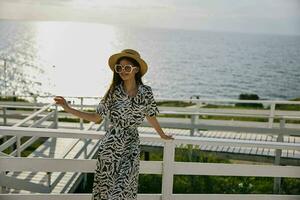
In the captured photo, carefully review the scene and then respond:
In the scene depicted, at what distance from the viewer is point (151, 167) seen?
3.11 meters

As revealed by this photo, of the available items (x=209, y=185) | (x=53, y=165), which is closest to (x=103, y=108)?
(x=53, y=165)

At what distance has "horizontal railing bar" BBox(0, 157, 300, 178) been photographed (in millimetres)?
3000

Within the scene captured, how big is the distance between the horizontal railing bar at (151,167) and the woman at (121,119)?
25cm

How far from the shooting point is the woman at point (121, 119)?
2791 millimetres

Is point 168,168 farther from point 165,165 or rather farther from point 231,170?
point 231,170

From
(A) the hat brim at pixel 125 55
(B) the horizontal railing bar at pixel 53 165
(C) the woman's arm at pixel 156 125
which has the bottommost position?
(B) the horizontal railing bar at pixel 53 165

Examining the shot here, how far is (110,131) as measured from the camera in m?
2.83

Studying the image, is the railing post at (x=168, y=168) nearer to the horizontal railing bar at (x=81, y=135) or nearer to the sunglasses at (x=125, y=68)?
the horizontal railing bar at (x=81, y=135)

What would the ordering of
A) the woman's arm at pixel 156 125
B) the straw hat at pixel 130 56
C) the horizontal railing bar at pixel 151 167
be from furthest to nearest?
the horizontal railing bar at pixel 151 167, the woman's arm at pixel 156 125, the straw hat at pixel 130 56

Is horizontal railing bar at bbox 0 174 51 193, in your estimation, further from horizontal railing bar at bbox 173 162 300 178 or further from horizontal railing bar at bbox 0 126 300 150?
horizontal railing bar at bbox 173 162 300 178

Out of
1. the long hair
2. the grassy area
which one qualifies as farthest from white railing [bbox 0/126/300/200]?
the grassy area

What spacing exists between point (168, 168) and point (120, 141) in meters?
0.49

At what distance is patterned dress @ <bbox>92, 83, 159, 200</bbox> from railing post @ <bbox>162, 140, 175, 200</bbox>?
0.95ft

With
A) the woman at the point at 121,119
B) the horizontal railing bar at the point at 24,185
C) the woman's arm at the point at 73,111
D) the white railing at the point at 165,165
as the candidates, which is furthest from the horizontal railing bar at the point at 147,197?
the horizontal railing bar at the point at 24,185
